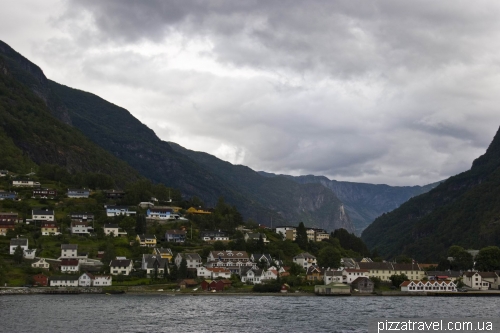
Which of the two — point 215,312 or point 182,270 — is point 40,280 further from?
point 215,312

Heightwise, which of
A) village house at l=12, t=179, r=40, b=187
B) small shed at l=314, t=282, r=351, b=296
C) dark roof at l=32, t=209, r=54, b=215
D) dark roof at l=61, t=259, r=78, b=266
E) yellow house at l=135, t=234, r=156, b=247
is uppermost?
village house at l=12, t=179, r=40, b=187

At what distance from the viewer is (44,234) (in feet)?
494

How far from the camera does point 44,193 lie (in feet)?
592

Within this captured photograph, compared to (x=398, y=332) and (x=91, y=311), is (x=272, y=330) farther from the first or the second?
(x=91, y=311)

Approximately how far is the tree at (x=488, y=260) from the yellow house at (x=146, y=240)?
72.5 m

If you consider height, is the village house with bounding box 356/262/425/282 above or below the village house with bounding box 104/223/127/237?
below

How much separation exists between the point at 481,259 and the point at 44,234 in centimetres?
9628

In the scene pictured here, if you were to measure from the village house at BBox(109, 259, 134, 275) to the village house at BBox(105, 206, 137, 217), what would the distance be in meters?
40.1

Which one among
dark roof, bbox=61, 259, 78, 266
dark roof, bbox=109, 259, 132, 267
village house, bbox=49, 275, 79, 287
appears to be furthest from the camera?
dark roof, bbox=109, 259, 132, 267

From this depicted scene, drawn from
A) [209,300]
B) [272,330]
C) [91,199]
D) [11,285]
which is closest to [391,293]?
[209,300]

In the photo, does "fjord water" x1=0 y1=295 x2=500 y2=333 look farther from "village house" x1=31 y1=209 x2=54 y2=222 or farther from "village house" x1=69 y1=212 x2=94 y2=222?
"village house" x1=69 y1=212 x2=94 y2=222

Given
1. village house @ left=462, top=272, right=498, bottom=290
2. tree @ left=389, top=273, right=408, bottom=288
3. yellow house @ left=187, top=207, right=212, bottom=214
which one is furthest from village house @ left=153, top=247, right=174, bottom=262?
village house @ left=462, top=272, right=498, bottom=290

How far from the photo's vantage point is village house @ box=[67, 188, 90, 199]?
604 feet

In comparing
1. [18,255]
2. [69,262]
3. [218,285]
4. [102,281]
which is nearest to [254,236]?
[218,285]
